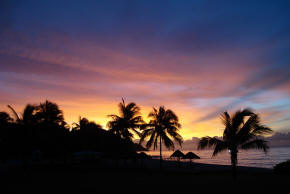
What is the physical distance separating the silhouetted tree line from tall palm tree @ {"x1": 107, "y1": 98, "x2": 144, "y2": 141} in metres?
0.13

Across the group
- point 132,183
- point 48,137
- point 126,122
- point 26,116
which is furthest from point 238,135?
point 48,137

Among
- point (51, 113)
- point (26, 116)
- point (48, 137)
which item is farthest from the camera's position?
point (51, 113)

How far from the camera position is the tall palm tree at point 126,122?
27016 millimetres

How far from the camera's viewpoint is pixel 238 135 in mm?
13781

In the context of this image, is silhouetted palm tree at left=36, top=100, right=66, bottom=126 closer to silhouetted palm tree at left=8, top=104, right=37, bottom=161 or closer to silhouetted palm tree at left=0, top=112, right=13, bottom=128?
silhouetted palm tree at left=0, top=112, right=13, bottom=128

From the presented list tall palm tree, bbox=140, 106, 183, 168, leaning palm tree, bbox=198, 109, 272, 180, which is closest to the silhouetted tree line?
tall palm tree, bbox=140, 106, 183, 168

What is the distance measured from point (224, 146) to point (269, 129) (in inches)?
116

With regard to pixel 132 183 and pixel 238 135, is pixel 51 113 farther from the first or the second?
pixel 238 135

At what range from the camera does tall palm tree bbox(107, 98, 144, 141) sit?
1064 inches

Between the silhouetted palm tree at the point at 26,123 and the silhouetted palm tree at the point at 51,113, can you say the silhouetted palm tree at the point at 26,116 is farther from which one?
the silhouetted palm tree at the point at 51,113

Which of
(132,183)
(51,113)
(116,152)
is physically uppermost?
(51,113)

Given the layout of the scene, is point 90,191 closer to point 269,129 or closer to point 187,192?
point 187,192

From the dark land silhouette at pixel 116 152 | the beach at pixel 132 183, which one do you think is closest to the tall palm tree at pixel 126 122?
the dark land silhouette at pixel 116 152

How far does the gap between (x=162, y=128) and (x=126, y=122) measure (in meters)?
5.23
